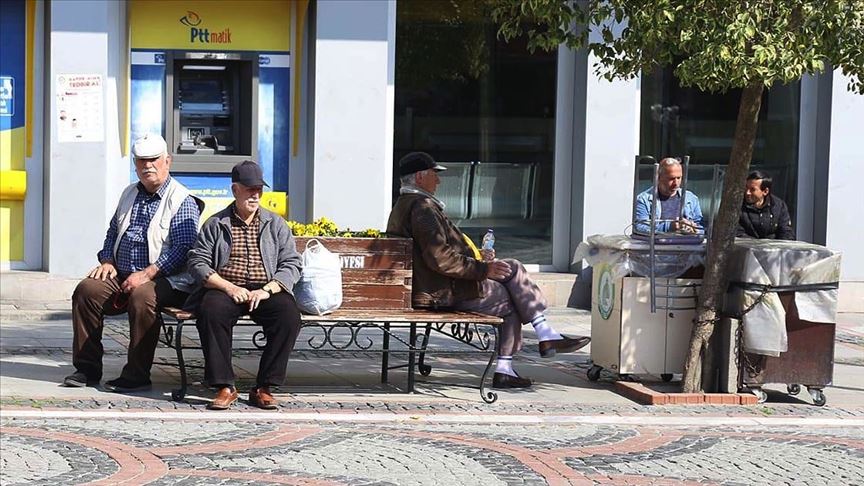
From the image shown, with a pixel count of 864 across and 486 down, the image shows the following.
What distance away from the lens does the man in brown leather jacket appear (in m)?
8.54

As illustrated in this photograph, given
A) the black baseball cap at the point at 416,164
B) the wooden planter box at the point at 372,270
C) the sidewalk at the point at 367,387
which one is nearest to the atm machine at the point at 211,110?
the sidewalk at the point at 367,387

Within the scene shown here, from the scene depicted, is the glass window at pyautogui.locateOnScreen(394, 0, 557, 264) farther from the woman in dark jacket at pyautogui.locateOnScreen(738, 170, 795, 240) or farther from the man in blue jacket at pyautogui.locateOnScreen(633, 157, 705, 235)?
the man in blue jacket at pyautogui.locateOnScreen(633, 157, 705, 235)

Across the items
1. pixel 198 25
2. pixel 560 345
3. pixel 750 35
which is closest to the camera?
pixel 750 35

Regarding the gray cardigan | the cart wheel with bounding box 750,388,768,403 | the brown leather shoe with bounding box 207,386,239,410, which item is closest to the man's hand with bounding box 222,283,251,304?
the gray cardigan

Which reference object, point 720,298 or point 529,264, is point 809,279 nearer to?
point 720,298

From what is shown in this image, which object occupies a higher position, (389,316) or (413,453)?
(389,316)

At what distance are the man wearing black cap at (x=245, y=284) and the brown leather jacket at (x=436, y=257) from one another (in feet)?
2.47

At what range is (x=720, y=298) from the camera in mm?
→ 8641

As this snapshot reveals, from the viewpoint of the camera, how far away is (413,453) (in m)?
6.95

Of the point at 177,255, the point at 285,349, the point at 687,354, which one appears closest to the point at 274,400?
the point at 285,349

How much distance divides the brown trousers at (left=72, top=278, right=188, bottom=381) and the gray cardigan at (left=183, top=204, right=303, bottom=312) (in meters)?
0.23

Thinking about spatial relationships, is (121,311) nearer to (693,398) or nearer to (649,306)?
(649,306)

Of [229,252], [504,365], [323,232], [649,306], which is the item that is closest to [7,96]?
[323,232]

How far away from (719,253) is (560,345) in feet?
3.81
